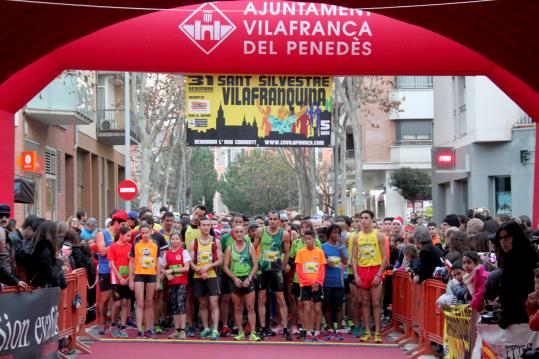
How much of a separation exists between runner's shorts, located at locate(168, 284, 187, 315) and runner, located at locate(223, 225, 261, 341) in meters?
0.78

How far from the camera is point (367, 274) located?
53.6 feet

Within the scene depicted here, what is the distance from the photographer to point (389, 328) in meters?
17.6

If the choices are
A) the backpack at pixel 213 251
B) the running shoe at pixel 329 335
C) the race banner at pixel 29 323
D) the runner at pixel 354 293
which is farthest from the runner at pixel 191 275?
the race banner at pixel 29 323

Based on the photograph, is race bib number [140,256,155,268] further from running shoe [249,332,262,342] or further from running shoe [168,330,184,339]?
running shoe [249,332,262,342]

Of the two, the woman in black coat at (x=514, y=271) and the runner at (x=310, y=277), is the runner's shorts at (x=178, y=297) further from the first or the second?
the woman in black coat at (x=514, y=271)

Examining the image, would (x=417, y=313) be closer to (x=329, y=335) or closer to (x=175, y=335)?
(x=329, y=335)

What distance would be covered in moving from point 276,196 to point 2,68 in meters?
93.2

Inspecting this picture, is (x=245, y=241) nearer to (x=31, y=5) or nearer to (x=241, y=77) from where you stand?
(x=241, y=77)

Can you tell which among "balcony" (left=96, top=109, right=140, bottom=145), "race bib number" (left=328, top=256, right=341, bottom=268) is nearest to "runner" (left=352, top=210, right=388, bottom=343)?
"race bib number" (left=328, top=256, right=341, bottom=268)

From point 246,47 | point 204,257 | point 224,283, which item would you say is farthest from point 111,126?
point 246,47

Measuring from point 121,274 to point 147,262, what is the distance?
0.64 metres

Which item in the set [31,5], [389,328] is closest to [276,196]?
[389,328]

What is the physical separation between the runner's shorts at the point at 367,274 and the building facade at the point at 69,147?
745 cm

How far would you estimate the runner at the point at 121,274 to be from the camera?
54.6 ft
